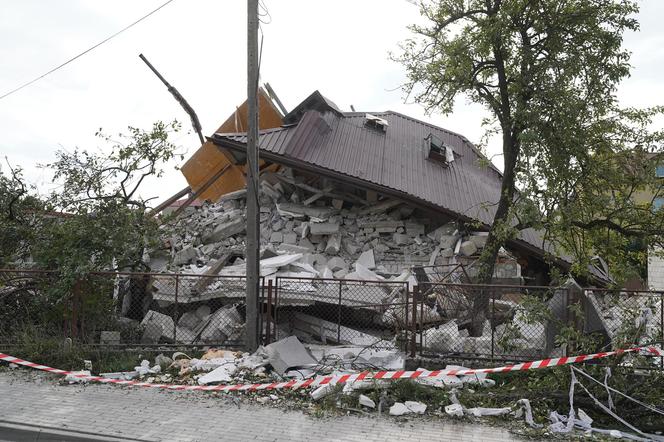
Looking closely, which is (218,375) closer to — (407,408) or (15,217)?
(407,408)

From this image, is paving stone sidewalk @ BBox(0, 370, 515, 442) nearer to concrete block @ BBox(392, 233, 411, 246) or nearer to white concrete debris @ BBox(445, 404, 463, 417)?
white concrete debris @ BBox(445, 404, 463, 417)

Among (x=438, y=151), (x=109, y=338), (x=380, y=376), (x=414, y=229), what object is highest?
(x=438, y=151)

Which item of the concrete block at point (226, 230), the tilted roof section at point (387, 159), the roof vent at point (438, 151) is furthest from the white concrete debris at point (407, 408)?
the roof vent at point (438, 151)

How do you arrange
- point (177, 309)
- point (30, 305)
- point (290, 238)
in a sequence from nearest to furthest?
point (30, 305) < point (177, 309) < point (290, 238)

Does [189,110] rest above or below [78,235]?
above

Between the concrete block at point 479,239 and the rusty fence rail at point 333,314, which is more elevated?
the concrete block at point 479,239

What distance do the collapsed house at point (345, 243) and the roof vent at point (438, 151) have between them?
0.06 meters

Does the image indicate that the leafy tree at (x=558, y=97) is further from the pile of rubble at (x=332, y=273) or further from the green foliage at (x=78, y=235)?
the green foliage at (x=78, y=235)

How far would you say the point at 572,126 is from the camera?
32.0 feet

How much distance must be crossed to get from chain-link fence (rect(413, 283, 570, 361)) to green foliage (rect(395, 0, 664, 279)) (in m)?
1.33

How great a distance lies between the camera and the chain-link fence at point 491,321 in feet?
24.6

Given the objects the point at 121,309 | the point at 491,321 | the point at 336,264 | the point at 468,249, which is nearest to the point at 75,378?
the point at 121,309

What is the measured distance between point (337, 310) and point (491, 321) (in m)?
3.19

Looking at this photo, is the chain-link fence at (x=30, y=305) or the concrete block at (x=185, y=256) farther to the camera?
the concrete block at (x=185, y=256)
